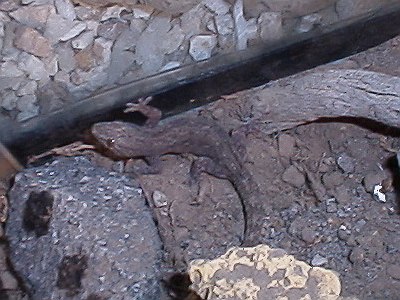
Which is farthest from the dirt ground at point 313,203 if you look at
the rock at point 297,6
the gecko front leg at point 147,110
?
the rock at point 297,6

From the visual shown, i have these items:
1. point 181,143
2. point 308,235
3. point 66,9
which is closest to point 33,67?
point 66,9

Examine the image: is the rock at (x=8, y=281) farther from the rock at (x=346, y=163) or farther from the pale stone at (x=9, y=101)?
the rock at (x=346, y=163)

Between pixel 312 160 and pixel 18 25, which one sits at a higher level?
pixel 18 25

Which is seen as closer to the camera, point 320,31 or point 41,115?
point 41,115

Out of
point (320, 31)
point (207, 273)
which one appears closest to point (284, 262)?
point (207, 273)

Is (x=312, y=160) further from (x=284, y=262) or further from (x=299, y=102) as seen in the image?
(x=284, y=262)

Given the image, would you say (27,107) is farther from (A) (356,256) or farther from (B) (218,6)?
(A) (356,256)

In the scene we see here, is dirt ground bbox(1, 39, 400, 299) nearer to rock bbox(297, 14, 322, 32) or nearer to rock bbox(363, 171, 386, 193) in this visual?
rock bbox(363, 171, 386, 193)
